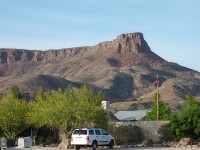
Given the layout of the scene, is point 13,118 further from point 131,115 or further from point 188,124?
point 131,115

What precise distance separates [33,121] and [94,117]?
6543mm

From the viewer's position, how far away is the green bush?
132 ft

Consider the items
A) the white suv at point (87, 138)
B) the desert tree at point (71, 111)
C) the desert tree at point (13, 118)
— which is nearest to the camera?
the white suv at point (87, 138)

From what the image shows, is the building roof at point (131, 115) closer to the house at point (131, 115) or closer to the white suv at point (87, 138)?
the house at point (131, 115)

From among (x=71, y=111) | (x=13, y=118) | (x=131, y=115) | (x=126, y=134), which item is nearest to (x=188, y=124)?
(x=126, y=134)

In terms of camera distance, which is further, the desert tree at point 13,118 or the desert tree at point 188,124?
the desert tree at point 13,118

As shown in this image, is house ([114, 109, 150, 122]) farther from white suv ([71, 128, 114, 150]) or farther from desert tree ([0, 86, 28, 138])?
white suv ([71, 128, 114, 150])

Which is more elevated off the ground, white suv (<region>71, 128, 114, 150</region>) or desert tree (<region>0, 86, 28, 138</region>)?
desert tree (<region>0, 86, 28, 138</region>)

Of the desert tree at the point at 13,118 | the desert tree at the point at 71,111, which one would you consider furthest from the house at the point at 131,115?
the desert tree at the point at 71,111

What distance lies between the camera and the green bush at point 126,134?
4025 cm

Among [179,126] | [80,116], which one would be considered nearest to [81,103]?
[80,116]

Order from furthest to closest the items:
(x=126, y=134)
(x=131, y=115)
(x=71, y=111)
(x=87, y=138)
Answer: (x=131, y=115) → (x=126, y=134) → (x=71, y=111) → (x=87, y=138)

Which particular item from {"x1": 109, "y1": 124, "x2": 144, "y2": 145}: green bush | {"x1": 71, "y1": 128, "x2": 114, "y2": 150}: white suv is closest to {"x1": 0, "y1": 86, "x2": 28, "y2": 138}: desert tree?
{"x1": 109, "y1": 124, "x2": 144, "y2": 145}: green bush

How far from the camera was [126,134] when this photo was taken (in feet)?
133
